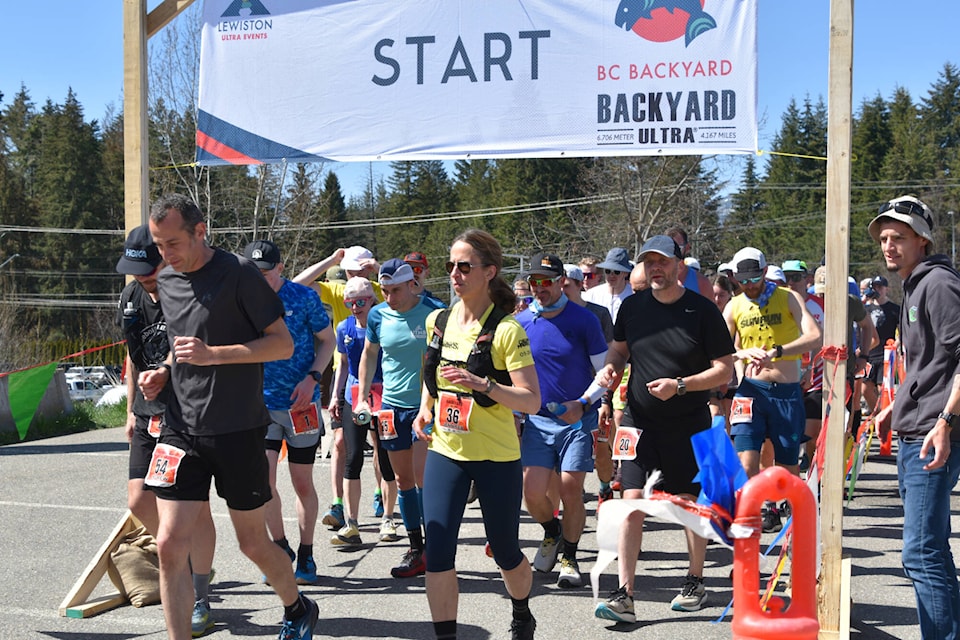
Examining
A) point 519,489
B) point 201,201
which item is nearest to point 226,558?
point 519,489

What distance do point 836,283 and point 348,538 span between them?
168 inches

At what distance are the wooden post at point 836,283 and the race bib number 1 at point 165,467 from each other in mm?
3279

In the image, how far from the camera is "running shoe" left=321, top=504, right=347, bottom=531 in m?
8.16

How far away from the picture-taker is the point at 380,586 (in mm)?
6523

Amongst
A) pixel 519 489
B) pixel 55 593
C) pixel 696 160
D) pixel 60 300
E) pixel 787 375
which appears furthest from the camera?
pixel 60 300

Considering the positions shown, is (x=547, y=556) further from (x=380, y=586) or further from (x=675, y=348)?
(x=675, y=348)

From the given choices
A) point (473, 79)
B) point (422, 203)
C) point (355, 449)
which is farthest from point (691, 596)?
point (422, 203)

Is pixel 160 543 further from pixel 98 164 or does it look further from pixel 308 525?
pixel 98 164

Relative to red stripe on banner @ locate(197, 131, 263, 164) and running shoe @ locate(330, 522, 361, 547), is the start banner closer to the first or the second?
red stripe on banner @ locate(197, 131, 263, 164)

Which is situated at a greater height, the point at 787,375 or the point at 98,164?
the point at 98,164

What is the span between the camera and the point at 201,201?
Result: 37906mm

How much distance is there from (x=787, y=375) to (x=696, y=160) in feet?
82.8

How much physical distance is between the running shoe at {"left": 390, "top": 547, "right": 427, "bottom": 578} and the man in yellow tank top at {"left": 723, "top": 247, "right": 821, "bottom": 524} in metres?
2.61

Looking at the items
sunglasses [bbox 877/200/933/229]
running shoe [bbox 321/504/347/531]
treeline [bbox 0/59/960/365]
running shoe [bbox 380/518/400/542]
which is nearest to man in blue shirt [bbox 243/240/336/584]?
running shoe [bbox 380/518/400/542]
